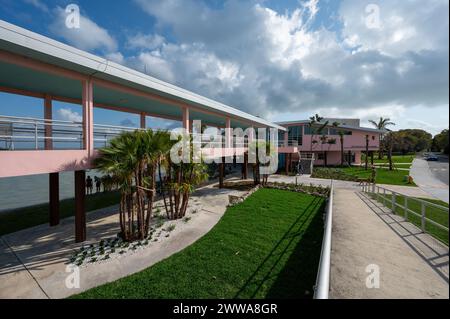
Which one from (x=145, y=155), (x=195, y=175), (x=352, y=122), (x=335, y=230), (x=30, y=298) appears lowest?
(x=30, y=298)

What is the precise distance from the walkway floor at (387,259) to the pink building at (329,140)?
92.3 ft

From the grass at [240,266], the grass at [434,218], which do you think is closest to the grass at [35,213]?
the grass at [240,266]

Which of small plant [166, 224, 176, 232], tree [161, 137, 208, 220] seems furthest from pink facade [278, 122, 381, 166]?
small plant [166, 224, 176, 232]

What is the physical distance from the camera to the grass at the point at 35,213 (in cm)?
1084

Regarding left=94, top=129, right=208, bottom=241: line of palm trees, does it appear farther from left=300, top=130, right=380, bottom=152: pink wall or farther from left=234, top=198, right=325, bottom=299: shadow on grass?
left=300, top=130, right=380, bottom=152: pink wall

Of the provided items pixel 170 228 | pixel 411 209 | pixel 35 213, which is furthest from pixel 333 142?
pixel 35 213

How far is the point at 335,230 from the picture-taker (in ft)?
24.1

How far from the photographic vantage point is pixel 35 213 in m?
13.0

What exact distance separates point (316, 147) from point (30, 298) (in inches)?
1498

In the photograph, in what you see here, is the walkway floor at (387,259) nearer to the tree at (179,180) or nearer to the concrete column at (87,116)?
the tree at (179,180)
